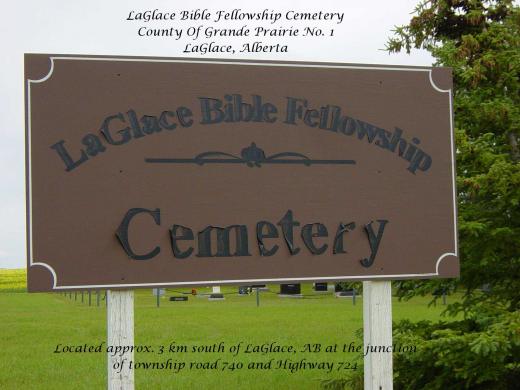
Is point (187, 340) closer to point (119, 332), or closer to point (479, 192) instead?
point (479, 192)

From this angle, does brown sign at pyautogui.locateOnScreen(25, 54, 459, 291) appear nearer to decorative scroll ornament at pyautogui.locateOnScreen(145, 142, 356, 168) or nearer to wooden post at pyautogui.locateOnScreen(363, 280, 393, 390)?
decorative scroll ornament at pyautogui.locateOnScreen(145, 142, 356, 168)

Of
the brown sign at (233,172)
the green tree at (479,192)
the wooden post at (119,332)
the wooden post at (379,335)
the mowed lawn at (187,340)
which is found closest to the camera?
the brown sign at (233,172)

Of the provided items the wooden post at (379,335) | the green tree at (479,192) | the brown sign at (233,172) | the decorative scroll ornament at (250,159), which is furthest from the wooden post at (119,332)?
the green tree at (479,192)

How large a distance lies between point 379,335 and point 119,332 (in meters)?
1.98

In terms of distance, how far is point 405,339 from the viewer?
662 centimetres

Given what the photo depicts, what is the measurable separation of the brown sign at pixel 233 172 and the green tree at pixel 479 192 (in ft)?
4.74

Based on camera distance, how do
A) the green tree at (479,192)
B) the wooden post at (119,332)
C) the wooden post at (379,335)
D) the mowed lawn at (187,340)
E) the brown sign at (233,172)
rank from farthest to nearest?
the mowed lawn at (187,340) < the green tree at (479,192) < the wooden post at (379,335) < the wooden post at (119,332) < the brown sign at (233,172)

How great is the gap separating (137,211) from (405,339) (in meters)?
3.09

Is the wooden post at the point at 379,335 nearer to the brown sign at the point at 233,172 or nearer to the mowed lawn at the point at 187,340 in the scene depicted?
the brown sign at the point at 233,172

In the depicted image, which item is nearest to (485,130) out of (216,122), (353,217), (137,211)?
(353,217)

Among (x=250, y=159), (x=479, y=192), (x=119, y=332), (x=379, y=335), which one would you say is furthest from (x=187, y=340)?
(x=250, y=159)

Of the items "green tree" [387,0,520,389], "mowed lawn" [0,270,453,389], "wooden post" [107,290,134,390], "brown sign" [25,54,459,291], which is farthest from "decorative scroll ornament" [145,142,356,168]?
"mowed lawn" [0,270,453,389]

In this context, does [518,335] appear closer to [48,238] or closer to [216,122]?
[216,122]

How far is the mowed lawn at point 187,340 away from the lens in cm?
1152
